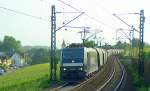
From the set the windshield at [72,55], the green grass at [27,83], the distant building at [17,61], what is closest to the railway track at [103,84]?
the windshield at [72,55]

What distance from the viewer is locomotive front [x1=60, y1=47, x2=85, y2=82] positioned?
1447 inches

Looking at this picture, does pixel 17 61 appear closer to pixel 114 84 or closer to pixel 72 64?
pixel 114 84

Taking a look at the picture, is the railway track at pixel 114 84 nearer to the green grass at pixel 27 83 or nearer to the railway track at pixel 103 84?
the railway track at pixel 103 84

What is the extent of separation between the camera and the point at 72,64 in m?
37.1

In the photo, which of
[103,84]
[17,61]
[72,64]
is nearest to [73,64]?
[72,64]

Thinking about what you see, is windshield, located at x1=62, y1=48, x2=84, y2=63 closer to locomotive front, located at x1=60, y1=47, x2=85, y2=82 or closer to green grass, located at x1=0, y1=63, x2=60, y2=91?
locomotive front, located at x1=60, y1=47, x2=85, y2=82

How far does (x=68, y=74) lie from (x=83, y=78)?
1.99 m

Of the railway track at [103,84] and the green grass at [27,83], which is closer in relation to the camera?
the green grass at [27,83]

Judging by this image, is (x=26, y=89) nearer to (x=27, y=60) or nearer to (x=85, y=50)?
(x=85, y=50)

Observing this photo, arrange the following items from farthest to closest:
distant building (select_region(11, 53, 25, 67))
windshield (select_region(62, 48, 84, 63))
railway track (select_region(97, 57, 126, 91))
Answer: distant building (select_region(11, 53, 25, 67)) → windshield (select_region(62, 48, 84, 63)) → railway track (select_region(97, 57, 126, 91))

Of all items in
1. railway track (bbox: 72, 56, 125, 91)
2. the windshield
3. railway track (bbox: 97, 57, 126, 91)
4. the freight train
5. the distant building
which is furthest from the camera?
the distant building

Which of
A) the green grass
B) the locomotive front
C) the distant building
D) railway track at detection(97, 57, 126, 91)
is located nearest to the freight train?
the locomotive front

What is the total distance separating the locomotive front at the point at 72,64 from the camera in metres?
36.8

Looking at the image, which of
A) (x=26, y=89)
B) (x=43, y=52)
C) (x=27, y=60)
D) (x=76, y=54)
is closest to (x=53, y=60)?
(x=76, y=54)
